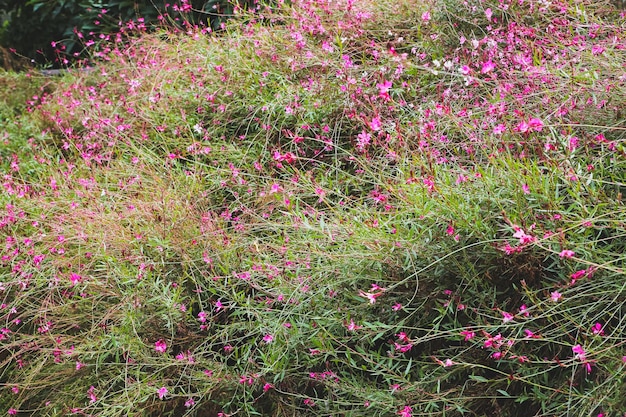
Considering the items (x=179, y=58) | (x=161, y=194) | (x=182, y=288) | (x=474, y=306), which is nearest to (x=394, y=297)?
(x=474, y=306)

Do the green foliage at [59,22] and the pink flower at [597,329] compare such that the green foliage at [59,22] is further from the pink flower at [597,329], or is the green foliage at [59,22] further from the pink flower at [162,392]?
the pink flower at [597,329]

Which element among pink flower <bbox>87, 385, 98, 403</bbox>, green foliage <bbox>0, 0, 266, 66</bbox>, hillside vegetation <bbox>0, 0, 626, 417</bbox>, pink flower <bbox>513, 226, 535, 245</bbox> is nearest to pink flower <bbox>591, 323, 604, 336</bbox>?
hillside vegetation <bbox>0, 0, 626, 417</bbox>

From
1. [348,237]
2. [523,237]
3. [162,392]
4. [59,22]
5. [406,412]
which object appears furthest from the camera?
[59,22]

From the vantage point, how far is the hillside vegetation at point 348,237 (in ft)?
7.41

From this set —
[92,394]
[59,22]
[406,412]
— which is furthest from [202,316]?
[59,22]

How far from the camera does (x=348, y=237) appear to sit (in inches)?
102

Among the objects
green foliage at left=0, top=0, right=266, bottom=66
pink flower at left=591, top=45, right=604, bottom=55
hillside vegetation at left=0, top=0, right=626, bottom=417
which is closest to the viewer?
hillside vegetation at left=0, top=0, right=626, bottom=417

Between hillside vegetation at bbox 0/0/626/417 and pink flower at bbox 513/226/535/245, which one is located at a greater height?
pink flower at bbox 513/226/535/245

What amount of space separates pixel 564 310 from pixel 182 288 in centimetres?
138

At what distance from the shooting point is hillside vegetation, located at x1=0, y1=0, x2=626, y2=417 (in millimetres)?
2258

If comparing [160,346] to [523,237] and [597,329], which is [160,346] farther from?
[597,329]

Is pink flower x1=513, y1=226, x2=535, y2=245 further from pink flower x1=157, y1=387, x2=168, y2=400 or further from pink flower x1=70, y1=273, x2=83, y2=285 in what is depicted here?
pink flower x1=70, y1=273, x2=83, y2=285

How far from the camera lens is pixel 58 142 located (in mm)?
4625

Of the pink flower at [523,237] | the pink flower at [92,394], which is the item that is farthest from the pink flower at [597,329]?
the pink flower at [92,394]
